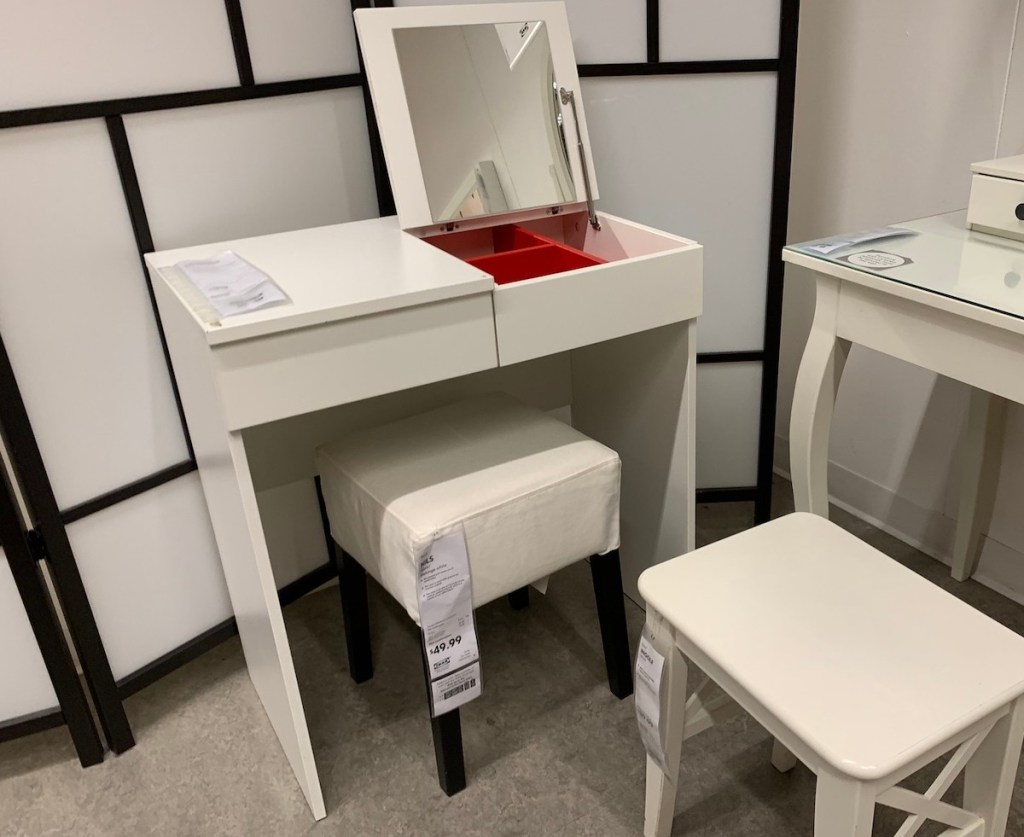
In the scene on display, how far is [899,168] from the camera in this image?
163 cm

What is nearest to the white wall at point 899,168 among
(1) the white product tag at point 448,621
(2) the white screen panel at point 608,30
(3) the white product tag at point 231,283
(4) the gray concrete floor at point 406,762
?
(4) the gray concrete floor at point 406,762

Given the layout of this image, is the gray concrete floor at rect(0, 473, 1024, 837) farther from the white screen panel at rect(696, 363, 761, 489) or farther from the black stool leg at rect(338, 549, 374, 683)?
the white screen panel at rect(696, 363, 761, 489)

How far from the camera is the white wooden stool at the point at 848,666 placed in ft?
2.62

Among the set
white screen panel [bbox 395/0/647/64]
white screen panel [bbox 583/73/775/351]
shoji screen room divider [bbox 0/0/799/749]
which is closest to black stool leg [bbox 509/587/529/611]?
shoji screen room divider [bbox 0/0/799/749]

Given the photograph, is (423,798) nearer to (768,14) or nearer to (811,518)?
(811,518)

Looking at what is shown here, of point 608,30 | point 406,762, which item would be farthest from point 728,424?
point 406,762

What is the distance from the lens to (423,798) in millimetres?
1300

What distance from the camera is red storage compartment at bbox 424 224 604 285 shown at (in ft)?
4.49

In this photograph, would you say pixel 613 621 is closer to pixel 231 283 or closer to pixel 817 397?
pixel 817 397

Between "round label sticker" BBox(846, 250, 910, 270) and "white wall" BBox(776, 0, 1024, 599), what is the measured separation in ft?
1.47

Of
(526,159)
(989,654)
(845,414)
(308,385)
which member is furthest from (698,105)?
(989,654)

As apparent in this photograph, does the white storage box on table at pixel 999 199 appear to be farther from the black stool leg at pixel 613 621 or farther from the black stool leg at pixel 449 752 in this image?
the black stool leg at pixel 449 752

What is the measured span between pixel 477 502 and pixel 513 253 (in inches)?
17.0

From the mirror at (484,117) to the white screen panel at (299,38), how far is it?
192 mm
